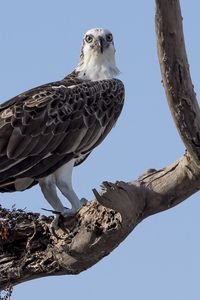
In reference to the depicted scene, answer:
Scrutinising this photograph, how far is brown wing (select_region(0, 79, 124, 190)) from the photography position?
11477 millimetres

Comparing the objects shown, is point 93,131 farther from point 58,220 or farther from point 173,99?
point 173,99

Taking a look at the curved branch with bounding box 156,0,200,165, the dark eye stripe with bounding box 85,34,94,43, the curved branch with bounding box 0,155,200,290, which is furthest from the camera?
the dark eye stripe with bounding box 85,34,94,43

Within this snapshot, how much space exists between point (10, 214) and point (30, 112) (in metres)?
1.85

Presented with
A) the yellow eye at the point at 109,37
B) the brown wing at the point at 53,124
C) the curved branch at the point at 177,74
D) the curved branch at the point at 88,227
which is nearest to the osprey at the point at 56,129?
the brown wing at the point at 53,124

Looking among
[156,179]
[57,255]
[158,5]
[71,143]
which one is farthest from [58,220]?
[158,5]

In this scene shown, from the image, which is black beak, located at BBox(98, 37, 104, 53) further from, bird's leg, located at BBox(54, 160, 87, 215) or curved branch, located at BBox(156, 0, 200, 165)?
curved branch, located at BBox(156, 0, 200, 165)

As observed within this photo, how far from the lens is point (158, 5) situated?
25.5ft

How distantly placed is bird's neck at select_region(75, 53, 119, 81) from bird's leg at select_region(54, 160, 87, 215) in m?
1.55

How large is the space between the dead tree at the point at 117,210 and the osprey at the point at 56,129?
2.37ft

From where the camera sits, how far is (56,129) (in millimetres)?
11891

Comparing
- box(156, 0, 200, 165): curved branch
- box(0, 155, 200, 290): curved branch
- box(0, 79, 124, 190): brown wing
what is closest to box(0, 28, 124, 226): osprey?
box(0, 79, 124, 190): brown wing

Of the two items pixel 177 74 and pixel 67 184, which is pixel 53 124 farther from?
pixel 177 74

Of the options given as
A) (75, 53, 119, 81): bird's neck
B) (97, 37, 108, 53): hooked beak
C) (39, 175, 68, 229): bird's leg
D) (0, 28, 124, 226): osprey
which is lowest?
(39, 175, 68, 229): bird's leg

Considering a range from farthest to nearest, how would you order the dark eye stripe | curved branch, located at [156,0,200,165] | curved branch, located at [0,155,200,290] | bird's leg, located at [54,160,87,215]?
the dark eye stripe < bird's leg, located at [54,160,87,215] < curved branch, located at [0,155,200,290] < curved branch, located at [156,0,200,165]
